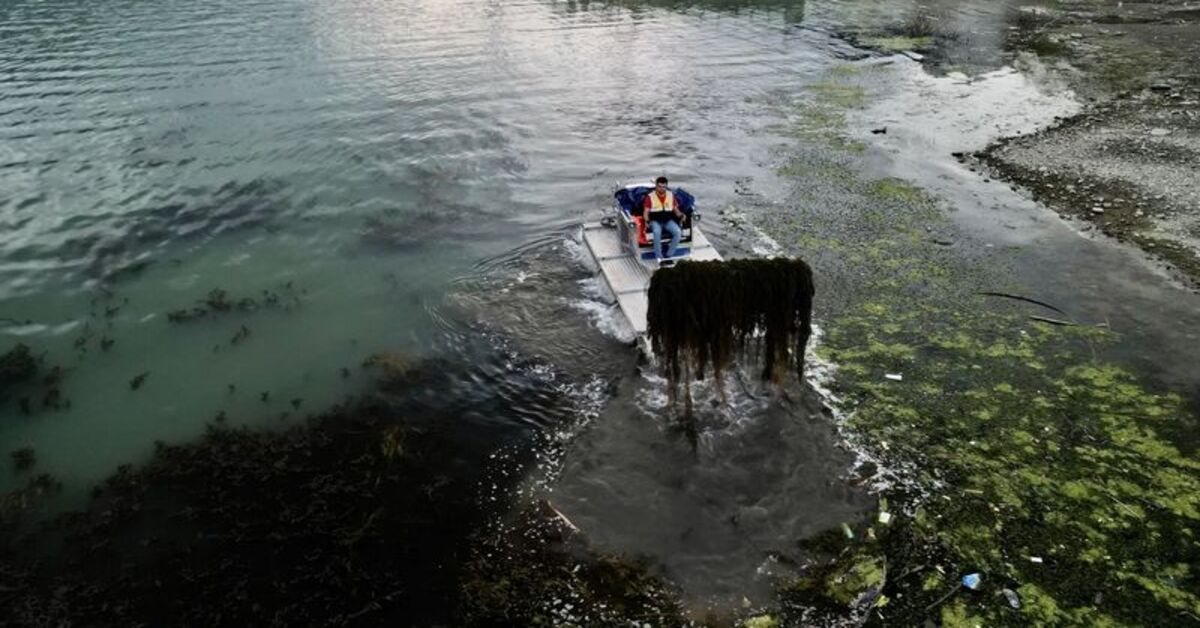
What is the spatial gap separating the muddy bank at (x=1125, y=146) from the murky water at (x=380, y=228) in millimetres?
5628

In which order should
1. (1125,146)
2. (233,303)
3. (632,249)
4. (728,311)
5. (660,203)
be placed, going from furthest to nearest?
(1125,146) → (632,249) → (233,303) → (660,203) → (728,311)

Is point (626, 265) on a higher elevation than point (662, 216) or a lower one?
lower

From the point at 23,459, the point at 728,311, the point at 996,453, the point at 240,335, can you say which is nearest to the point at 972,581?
the point at 996,453

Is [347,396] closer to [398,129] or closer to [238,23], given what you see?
[398,129]

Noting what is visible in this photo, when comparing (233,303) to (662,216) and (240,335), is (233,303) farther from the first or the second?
(662,216)

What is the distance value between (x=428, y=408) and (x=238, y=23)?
38622mm

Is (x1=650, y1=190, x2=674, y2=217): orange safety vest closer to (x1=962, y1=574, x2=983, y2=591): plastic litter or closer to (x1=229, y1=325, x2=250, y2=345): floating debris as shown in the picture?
(x1=229, y1=325, x2=250, y2=345): floating debris

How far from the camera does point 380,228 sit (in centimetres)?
2144

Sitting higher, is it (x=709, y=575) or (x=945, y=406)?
(x=945, y=406)

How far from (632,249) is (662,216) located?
143 cm

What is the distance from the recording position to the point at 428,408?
14.4 metres

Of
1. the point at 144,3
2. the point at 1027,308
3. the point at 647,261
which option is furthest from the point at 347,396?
the point at 144,3

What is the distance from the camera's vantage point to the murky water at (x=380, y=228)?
1288cm

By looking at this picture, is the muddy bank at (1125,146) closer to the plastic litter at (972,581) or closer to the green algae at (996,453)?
the green algae at (996,453)
